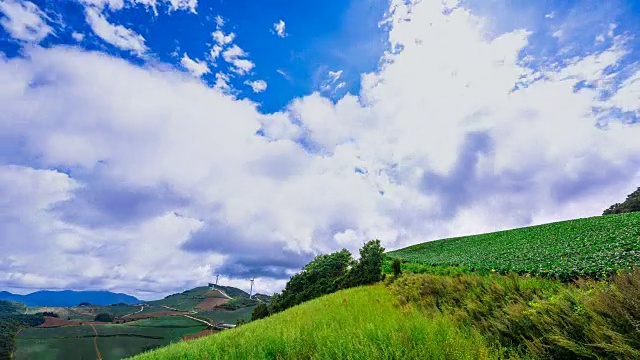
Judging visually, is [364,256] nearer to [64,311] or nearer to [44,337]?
[44,337]

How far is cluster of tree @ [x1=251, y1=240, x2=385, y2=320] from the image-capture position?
29.1 meters

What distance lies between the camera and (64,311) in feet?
352

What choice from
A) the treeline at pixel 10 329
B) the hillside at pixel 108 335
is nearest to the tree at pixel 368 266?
the hillside at pixel 108 335

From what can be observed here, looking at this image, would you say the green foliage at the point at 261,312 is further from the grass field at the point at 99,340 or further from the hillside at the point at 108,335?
the grass field at the point at 99,340

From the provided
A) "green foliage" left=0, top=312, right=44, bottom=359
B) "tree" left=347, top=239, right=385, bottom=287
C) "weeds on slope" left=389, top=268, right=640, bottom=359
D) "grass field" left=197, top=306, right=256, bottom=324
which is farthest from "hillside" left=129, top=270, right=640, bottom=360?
"grass field" left=197, top=306, right=256, bottom=324

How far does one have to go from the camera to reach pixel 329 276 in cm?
4022

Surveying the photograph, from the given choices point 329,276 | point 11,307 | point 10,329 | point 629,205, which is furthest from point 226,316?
point 629,205

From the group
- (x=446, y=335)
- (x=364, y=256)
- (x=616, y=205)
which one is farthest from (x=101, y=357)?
(x=616, y=205)

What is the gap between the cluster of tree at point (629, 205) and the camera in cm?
6449

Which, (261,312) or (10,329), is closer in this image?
(261,312)

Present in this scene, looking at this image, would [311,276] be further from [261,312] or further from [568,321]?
[568,321]

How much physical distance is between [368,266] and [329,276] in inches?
484

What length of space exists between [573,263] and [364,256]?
614 inches

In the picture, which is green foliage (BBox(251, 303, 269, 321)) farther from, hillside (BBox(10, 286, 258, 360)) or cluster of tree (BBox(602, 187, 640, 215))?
cluster of tree (BBox(602, 187, 640, 215))
